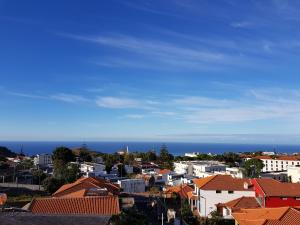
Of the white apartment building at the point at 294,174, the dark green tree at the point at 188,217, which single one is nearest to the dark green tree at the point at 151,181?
the white apartment building at the point at 294,174

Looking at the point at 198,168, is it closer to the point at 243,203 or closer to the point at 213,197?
the point at 213,197

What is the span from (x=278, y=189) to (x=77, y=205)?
19.1m

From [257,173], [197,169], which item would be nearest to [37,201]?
[257,173]

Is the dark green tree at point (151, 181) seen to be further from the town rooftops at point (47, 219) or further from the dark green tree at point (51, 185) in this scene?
the town rooftops at point (47, 219)

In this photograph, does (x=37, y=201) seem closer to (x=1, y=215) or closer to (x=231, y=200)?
(x=1, y=215)

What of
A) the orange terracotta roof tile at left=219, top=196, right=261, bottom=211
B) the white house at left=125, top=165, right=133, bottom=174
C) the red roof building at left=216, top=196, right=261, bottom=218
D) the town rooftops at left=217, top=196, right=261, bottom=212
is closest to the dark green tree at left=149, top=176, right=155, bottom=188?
the white house at left=125, top=165, right=133, bottom=174

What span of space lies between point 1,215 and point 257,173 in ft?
188

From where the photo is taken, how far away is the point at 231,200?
138ft

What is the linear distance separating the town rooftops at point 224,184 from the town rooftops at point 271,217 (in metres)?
13.9

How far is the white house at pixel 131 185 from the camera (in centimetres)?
6257

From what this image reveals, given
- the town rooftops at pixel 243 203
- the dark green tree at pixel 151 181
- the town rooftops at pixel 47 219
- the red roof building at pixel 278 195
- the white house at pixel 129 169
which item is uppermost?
the town rooftops at pixel 47 219

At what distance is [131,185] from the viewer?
63094 millimetres

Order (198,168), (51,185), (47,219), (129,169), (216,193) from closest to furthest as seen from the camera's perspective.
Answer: (47,219), (216,193), (51,185), (198,168), (129,169)

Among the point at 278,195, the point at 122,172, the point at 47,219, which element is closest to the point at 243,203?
the point at 278,195
